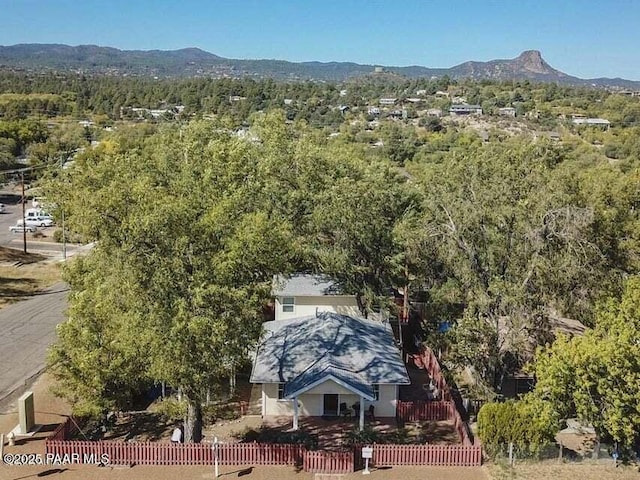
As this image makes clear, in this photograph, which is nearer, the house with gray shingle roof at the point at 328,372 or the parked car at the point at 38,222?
the house with gray shingle roof at the point at 328,372

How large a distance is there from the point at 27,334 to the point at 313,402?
1558 cm

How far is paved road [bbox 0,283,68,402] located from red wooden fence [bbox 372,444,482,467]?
46.8ft

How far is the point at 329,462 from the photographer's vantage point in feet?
61.7

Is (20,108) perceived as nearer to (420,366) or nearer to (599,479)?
(420,366)

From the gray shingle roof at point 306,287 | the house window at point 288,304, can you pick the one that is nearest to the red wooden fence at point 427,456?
the gray shingle roof at point 306,287

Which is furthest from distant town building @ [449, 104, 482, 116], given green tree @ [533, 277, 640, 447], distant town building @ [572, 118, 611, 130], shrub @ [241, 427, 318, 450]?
green tree @ [533, 277, 640, 447]

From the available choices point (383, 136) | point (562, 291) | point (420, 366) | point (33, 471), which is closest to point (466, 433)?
point (562, 291)

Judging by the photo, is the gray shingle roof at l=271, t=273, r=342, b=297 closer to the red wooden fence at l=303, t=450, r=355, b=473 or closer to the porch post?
the porch post

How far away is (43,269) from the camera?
142ft

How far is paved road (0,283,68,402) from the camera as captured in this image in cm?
2556

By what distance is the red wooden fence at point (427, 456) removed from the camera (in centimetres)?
1912

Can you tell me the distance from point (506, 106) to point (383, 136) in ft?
175

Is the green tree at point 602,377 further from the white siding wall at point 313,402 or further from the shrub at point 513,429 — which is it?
the white siding wall at point 313,402

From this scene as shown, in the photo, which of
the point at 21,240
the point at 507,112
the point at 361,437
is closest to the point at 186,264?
the point at 361,437
